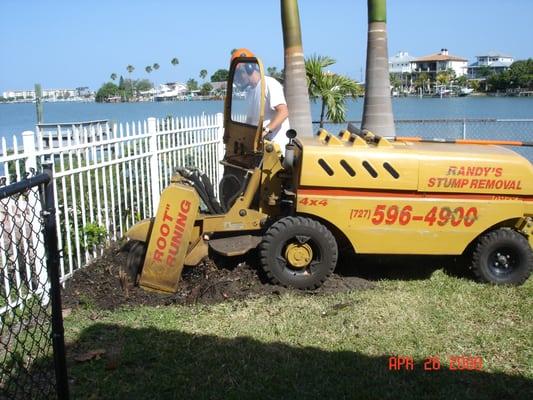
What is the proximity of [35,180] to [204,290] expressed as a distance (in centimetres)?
262

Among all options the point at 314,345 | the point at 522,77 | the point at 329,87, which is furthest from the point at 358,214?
the point at 522,77

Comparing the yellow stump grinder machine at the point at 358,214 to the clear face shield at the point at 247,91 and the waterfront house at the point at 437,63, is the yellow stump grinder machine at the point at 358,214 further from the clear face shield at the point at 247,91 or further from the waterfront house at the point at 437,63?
the waterfront house at the point at 437,63

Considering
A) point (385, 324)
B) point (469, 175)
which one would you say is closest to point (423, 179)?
point (469, 175)

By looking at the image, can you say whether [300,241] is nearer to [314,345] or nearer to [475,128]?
[314,345]

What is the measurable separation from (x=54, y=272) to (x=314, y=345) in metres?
2.02

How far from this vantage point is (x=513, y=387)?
131 inches

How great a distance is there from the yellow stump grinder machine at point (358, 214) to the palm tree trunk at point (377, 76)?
408cm

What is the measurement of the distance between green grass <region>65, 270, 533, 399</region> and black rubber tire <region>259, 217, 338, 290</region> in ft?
0.66

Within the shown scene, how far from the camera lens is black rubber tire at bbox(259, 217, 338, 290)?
188 inches

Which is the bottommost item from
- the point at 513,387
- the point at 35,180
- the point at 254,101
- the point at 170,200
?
the point at 513,387

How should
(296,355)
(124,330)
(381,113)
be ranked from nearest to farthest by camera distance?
(296,355), (124,330), (381,113)

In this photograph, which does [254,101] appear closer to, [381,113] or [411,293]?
[411,293]

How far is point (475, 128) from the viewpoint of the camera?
453 inches

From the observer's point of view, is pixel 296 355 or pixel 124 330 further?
pixel 124 330
